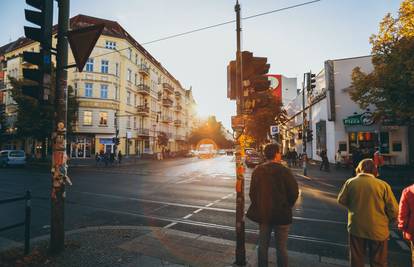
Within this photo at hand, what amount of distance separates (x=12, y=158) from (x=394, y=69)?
105 ft

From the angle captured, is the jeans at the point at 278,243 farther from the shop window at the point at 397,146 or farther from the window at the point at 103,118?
the window at the point at 103,118

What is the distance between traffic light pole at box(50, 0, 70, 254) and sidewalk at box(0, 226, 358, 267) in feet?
1.27

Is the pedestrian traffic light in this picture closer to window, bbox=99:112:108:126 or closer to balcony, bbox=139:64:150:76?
window, bbox=99:112:108:126

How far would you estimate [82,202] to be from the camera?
8.51 metres

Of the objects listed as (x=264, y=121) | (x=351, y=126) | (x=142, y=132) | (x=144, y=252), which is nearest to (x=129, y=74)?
(x=142, y=132)

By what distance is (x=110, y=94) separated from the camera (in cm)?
3525

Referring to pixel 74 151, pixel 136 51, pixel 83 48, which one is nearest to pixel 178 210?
pixel 83 48

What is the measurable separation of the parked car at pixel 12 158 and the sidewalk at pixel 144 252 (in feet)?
80.2

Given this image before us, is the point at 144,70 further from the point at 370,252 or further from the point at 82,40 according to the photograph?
the point at 370,252

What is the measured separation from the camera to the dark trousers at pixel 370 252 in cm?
302

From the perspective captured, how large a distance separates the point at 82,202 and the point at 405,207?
8.85 m

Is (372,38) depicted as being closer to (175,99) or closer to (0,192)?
(0,192)

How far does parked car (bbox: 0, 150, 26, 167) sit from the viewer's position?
2362cm

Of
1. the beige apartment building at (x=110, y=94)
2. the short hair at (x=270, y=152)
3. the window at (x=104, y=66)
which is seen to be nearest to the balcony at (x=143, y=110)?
the beige apartment building at (x=110, y=94)
